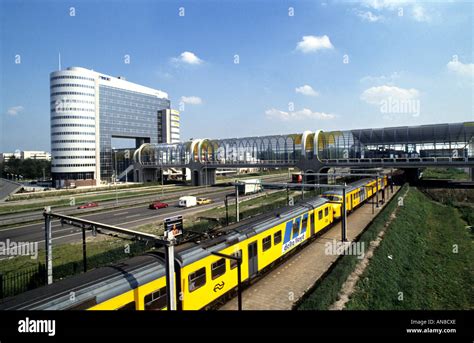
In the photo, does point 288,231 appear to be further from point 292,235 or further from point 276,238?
point 276,238

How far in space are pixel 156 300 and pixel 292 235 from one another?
11.0 m

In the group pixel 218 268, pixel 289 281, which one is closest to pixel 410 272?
pixel 289 281

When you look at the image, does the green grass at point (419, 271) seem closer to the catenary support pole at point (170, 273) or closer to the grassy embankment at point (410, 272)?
the grassy embankment at point (410, 272)

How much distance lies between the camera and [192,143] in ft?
251

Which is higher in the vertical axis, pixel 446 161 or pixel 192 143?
pixel 192 143

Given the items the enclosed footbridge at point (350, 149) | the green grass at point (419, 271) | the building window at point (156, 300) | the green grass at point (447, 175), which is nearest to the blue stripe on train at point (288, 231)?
the green grass at point (419, 271)

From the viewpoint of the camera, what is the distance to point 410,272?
17609 millimetres

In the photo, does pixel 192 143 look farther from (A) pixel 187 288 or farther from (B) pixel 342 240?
(A) pixel 187 288

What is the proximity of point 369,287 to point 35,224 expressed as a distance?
3557cm

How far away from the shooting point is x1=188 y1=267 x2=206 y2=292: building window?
10406 mm

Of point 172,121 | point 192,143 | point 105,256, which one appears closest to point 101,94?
point 172,121

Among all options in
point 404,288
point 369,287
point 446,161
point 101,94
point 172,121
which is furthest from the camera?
point 172,121

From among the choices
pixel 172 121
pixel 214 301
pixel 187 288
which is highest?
pixel 172 121
